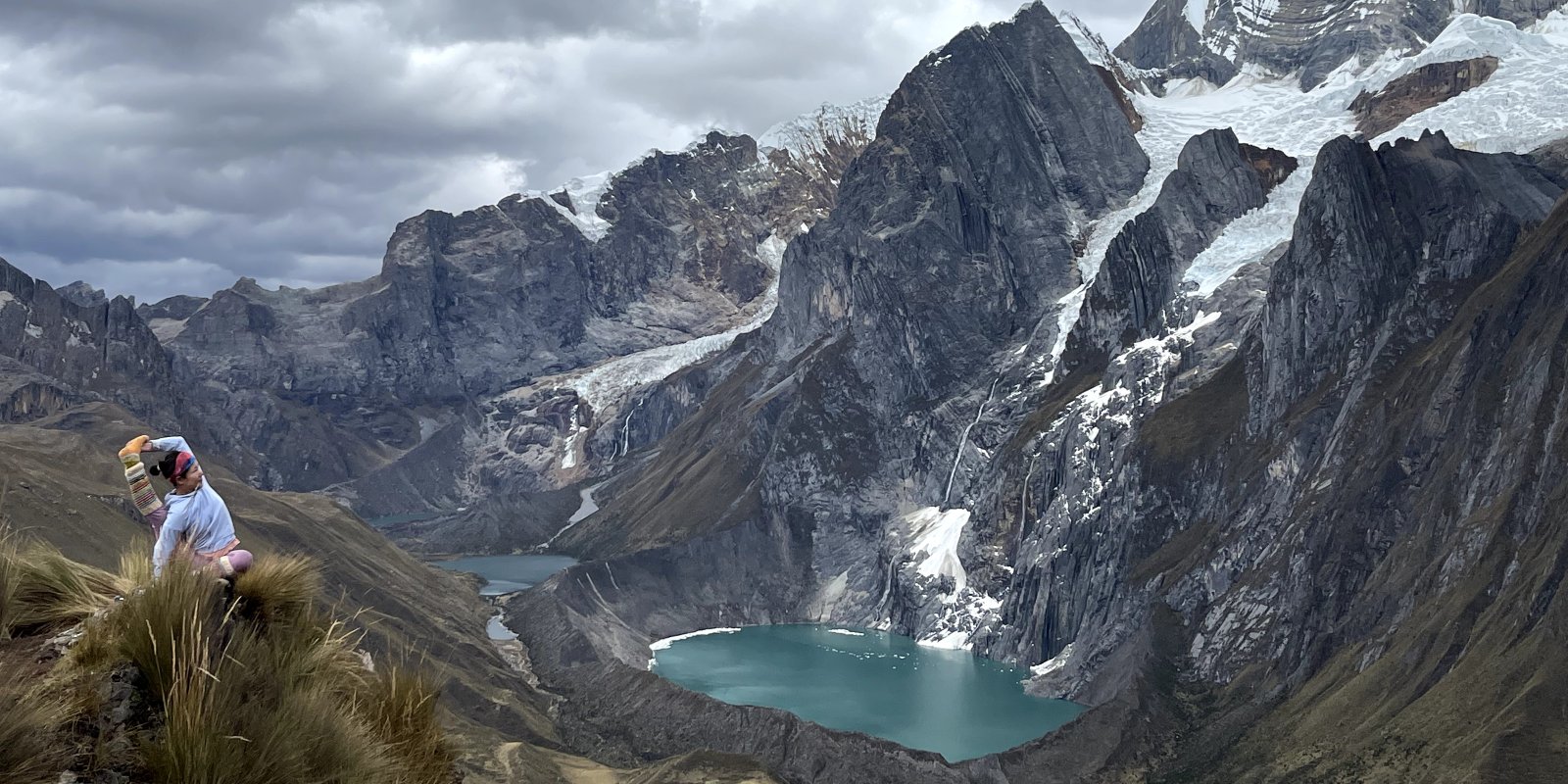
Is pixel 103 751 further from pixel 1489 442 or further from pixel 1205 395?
pixel 1205 395

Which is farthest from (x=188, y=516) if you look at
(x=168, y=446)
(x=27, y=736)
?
(x=27, y=736)

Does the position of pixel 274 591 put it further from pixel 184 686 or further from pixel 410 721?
pixel 410 721

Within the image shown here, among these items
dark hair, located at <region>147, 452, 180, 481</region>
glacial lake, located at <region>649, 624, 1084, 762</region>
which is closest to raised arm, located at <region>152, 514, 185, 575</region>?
dark hair, located at <region>147, 452, 180, 481</region>

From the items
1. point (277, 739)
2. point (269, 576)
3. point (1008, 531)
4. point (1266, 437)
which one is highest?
point (269, 576)

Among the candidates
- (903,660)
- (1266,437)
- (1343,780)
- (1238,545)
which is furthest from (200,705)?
(903,660)

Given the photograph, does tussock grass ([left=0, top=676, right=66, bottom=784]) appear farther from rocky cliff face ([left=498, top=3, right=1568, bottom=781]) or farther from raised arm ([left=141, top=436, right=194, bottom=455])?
rocky cliff face ([left=498, top=3, right=1568, bottom=781])

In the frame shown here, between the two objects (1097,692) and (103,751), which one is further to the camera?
(1097,692)
